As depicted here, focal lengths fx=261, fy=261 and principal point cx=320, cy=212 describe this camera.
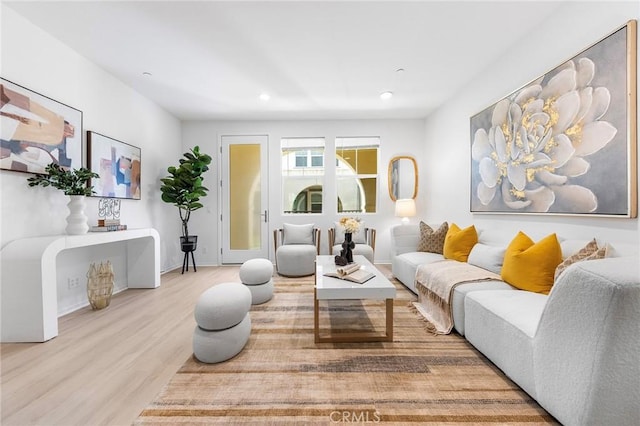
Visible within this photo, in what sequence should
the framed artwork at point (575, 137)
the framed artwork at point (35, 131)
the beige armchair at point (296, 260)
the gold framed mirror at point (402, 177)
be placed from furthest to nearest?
the gold framed mirror at point (402, 177) < the beige armchair at point (296, 260) < the framed artwork at point (35, 131) < the framed artwork at point (575, 137)

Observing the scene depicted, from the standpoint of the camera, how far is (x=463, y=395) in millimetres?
1492

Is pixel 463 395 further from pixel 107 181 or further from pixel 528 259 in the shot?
pixel 107 181

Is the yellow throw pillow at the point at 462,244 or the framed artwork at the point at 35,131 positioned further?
the yellow throw pillow at the point at 462,244

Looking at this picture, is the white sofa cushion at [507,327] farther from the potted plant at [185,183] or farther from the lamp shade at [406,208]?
the potted plant at [185,183]

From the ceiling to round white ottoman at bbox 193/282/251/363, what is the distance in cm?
240

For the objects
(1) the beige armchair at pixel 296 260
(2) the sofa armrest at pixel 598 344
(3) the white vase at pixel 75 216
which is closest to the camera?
(2) the sofa armrest at pixel 598 344

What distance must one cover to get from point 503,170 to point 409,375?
7.83 feet

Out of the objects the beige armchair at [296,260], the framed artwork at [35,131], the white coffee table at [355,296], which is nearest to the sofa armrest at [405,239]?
the beige armchair at [296,260]

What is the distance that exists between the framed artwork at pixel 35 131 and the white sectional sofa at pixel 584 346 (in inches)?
156

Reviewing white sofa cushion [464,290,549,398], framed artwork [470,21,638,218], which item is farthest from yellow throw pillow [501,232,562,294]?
framed artwork [470,21,638,218]

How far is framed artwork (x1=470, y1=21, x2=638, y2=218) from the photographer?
1.71 meters

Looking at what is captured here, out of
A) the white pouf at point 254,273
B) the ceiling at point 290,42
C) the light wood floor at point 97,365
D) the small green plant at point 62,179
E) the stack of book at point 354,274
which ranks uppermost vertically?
the ceiling at point 290,42

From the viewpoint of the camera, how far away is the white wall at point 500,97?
73.4 inches

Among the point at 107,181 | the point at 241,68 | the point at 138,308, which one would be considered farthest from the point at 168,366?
the point at 241,68
